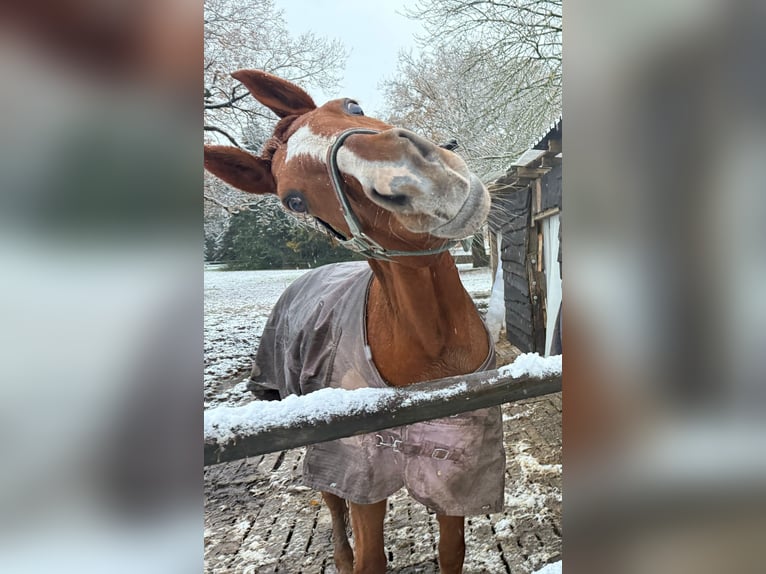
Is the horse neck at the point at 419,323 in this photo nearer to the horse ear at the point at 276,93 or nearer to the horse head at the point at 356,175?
the horse head at the point at 356,175

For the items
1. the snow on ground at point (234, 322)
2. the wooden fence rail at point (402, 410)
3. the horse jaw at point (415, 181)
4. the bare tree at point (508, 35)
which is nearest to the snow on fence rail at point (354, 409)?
the wooden fence rail at point (402, 410)

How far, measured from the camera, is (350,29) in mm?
592

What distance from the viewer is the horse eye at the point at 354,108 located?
59 cm

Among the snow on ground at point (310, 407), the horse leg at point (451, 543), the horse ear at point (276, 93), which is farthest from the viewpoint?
the horse leg at point (451, 543)

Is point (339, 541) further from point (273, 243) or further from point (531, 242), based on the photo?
point (531, 242)

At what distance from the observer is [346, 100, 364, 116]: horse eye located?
59cm

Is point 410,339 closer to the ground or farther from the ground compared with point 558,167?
closer to the ground

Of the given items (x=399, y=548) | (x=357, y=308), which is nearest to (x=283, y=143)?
(x=357, y=308)
